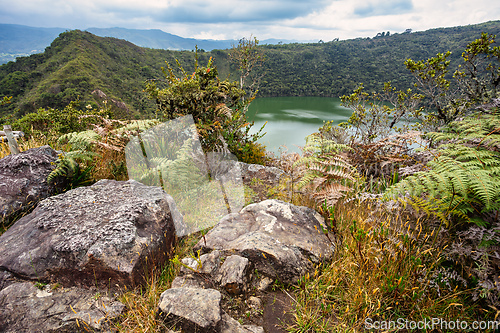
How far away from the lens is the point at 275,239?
2121 millimetres

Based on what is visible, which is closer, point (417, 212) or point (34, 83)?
point (417, 212)

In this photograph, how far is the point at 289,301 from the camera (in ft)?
5.70

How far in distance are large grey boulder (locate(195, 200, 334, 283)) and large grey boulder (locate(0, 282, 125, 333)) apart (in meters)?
0.87

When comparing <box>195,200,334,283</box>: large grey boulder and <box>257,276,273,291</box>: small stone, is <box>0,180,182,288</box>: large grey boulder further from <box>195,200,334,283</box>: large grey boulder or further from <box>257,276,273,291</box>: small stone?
<box>257,276,273,291</box>: small stone

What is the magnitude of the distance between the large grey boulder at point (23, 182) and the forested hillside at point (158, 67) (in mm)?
18392

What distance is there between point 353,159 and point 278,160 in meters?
2.44

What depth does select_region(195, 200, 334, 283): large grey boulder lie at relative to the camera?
189 centimetres

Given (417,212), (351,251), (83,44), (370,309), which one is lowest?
(370,309)

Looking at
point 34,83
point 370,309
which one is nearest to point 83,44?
point 34,83

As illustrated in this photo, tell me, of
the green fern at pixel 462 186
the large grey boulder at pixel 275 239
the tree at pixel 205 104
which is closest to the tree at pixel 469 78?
the green fern at pixel 462 186

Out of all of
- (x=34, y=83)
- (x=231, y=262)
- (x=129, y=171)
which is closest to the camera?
(x=231, y=262)

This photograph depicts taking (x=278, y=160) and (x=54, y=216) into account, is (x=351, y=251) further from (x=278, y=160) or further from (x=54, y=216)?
(x=278, y=160)

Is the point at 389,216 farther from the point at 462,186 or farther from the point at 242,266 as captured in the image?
the point at 242,266

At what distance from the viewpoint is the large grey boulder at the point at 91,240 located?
1.86 metres
